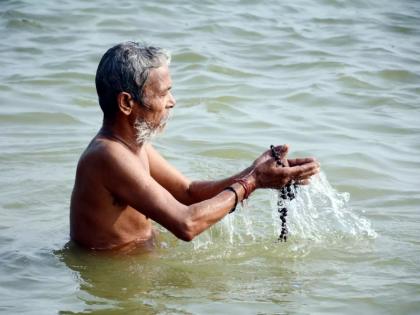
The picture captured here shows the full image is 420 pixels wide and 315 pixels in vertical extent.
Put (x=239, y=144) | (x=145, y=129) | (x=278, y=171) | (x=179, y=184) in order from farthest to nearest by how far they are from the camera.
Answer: (x=239, y=144) < (x=179, y=184) < (x=145, y=129) < (x=278, y=171)

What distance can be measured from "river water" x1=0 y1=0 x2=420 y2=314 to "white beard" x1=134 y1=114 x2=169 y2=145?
752 millimetres

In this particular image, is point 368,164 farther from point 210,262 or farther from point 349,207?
point 210,262

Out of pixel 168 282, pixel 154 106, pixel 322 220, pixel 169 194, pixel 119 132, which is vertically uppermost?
pixel 154 106

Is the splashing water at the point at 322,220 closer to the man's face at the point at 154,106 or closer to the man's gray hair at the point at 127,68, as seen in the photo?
the man's face at the point at 154,106

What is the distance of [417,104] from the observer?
916cm

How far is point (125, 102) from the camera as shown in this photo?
4.81 metres

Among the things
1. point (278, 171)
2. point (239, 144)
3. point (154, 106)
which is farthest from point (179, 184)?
point (239, 144)

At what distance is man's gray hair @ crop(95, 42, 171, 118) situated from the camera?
4.73m

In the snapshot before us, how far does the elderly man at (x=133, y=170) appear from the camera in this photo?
15.4 ft

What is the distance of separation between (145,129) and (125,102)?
208mm

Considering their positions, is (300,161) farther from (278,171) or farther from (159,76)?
(159,76)

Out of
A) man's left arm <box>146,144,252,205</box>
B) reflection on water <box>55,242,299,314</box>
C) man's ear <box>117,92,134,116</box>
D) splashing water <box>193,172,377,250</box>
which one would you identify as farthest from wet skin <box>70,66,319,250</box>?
splashing water <box>193,172,377,250</box>

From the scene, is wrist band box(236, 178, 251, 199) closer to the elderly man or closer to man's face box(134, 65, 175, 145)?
the elderly man

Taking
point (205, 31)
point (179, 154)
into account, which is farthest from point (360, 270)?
point (205, 31)
